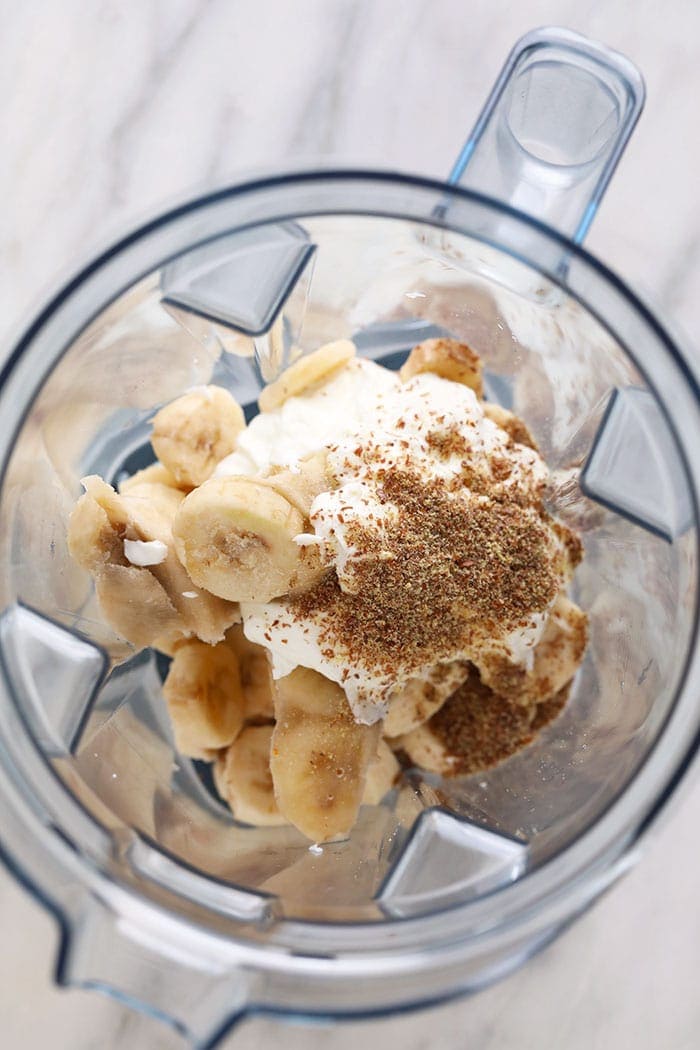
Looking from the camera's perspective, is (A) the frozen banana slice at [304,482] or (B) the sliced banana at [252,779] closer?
Result: (A) the frozen banana slice at [304,482]

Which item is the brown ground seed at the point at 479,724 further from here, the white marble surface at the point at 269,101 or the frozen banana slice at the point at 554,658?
the white marble surface at the point at 269,101

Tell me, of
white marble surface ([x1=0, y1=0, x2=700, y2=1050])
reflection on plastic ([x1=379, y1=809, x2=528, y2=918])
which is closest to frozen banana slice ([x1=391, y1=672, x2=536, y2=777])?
reflection on plastic ([x1=379, y1=809, x2=528, y2=918])

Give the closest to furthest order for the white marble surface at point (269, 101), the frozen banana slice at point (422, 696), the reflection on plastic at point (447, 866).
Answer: the reflection on plastic at point (447, 866), the frozen banana slice at point (422, 696), the white marble surface at point (269, 101)

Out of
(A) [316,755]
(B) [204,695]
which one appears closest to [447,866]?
(A) [316,755]

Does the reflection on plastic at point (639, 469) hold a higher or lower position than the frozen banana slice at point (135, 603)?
higher

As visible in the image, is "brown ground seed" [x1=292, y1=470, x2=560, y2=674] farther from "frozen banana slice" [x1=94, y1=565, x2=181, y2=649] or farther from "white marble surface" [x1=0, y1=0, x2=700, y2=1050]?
"white marble surface" [x1=0, y1=0, x2=700, y2=1050]

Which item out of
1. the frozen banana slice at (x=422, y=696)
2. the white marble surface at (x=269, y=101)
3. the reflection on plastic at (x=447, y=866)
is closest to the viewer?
the reflection on plastic at (x=447, y=866)

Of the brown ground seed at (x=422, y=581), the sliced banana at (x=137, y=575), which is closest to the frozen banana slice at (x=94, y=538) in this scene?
the sliced banana at (x=137, y=575)

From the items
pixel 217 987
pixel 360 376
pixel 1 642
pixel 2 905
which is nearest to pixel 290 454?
pixel 360 376
